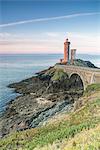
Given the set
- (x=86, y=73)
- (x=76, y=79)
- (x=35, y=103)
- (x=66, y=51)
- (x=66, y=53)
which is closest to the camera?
(x=35, y=103)

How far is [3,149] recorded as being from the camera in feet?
47.2

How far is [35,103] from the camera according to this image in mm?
39750

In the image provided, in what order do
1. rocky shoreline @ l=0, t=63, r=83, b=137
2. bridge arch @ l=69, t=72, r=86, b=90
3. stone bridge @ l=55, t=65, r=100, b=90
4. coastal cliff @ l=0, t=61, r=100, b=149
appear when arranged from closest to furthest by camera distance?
coastal cliff @ l=0, t=61, r=100, b=149 → rocky shoreline @ l=0, t=63, r=83, b=137 → stone bridge @ l=55, t=65, r=100, b=90 → bridge arch @ l=69, t=72, r=86, b=90

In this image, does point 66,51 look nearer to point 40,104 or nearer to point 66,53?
point 66,53

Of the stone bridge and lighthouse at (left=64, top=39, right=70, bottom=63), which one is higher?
lighthouse at (left=64, top=39, right=70, bottom=63)

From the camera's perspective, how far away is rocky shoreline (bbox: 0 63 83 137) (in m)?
30.8

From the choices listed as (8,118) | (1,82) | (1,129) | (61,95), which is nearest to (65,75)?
(1,82)

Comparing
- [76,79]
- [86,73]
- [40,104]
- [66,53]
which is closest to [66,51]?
[66,53]

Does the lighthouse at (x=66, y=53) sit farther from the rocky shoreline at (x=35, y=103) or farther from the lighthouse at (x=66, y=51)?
the rocky shoreline at (x=35, y=103)

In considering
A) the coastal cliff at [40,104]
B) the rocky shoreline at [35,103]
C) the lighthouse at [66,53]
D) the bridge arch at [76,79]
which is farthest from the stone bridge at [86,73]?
the lighthouse at [66,53]

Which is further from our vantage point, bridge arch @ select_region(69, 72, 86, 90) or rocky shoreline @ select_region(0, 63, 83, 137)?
bridge arch @ select_region(69, 72, 86, 90)

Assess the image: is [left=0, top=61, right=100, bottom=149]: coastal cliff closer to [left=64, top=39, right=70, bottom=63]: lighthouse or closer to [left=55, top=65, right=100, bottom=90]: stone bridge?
[left=55, top=65, right=100, bottom=90]: stone bridge

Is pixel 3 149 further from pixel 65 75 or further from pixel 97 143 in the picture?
pixel 65 75

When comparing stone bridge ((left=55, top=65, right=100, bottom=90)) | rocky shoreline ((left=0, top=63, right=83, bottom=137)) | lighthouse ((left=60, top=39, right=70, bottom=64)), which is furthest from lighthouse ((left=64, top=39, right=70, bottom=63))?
rocky shoreline ((left=0, top=63, right=83, bottom=137))
